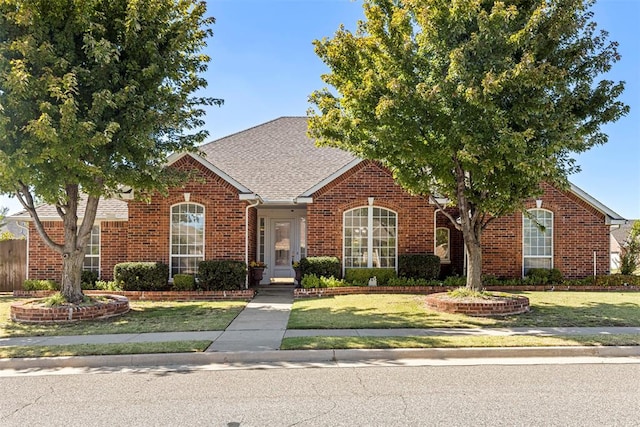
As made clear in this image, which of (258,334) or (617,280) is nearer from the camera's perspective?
(258,334)

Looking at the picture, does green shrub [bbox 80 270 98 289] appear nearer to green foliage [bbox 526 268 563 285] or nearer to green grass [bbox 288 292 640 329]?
green grass [bbox 288 292 640 329]

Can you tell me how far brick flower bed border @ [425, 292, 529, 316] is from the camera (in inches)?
437

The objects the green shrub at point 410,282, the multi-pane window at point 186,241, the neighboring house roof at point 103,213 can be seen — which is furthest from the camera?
the neighboring house roof at point 103,213

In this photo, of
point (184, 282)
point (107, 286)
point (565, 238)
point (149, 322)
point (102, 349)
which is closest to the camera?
point (102, 349)

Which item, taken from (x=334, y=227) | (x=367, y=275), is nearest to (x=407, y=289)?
(x=367, y=275)

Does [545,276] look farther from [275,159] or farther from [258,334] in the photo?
[258,334]

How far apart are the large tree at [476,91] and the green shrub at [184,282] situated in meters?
6.96

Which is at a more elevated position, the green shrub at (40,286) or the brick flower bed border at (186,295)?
the green shrub at (40,286)

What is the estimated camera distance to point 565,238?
1709 centimetres

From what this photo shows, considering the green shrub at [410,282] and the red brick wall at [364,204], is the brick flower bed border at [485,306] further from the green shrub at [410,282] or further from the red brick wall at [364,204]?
the red brick wall at [364,204]

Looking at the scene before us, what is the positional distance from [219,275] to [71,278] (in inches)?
172

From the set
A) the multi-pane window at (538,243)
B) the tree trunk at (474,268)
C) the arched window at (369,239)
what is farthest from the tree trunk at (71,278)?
the multi-pane window at (538,243)

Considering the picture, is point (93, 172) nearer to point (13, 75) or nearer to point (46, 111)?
point (46, 111)

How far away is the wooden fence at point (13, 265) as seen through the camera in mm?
17047
